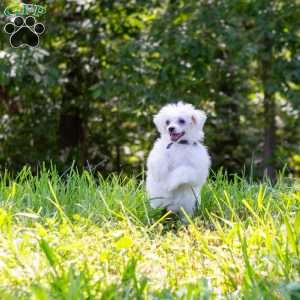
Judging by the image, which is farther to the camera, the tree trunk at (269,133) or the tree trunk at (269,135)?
the tree trunk at (269,135)

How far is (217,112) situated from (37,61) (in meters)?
3.57

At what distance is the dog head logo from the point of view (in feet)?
26.5

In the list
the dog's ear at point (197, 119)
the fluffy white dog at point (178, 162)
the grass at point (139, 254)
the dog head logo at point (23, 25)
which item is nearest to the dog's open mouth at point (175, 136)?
the fluffy white dog at point (178, 162)

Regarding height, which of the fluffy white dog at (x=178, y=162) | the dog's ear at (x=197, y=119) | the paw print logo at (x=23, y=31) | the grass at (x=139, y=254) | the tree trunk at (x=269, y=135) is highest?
the paw print logo at (x=23, y=31)

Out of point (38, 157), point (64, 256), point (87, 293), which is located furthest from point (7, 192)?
point (38, 157)

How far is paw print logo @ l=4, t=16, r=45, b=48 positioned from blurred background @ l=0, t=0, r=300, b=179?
0.12m

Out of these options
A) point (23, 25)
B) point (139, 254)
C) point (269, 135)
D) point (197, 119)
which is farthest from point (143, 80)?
point (139, 254)

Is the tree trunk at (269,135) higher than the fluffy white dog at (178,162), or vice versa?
the fluffy white dog at (178,162)

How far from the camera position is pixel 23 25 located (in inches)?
335

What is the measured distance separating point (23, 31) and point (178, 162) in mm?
5417

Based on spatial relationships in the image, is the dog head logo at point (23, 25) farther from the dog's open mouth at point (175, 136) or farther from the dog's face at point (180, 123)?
the dog's open mouth at point (175, 136)

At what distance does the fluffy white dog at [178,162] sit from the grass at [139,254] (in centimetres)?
14

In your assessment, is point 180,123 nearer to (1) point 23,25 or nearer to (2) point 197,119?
(2) point 197,119

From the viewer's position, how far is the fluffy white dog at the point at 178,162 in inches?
181
